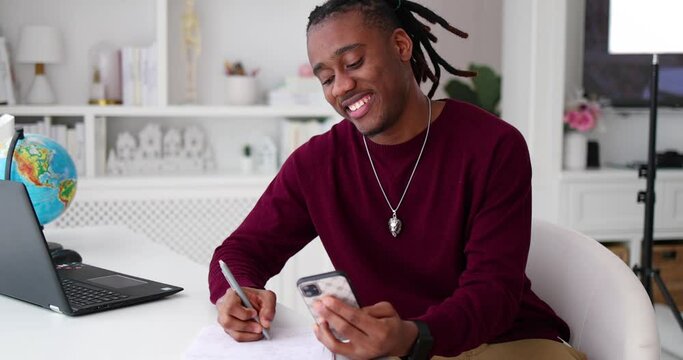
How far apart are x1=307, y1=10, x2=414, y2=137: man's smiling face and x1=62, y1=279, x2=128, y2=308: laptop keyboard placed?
52 cm

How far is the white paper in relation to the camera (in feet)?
3.66

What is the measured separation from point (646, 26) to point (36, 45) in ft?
8.23

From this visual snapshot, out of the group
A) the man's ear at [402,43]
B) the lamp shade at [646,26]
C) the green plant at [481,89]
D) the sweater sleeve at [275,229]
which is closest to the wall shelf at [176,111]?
the green plant at [481,89]

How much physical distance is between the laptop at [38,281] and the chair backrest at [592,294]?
26.2 inches

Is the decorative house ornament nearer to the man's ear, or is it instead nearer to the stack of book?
the stack of book

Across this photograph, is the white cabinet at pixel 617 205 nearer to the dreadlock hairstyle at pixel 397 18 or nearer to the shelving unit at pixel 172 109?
the shelving unit at pixel 172 109

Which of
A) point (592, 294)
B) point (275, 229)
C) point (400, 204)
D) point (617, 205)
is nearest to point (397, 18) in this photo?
point (400, 204)

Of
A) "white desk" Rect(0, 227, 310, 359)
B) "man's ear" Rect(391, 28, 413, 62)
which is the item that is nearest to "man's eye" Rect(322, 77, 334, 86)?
"man's ear" Rect(391, 28, 413, 62)

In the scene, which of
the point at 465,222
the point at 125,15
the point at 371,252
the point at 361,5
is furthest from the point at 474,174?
the point at 125,15

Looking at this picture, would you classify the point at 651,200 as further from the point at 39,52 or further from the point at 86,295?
the point at 39,52

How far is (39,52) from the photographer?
350cm

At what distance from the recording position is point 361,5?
143cm

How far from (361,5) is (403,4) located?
0.43ft

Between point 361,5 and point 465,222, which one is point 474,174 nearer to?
point 465,222
